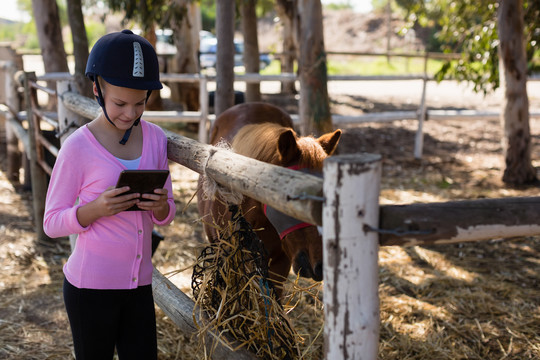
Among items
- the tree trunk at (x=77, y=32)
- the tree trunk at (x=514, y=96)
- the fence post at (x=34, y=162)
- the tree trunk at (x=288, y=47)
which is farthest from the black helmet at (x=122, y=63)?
the tree trunk at (x=288, y=47)

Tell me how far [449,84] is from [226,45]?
50.5ft

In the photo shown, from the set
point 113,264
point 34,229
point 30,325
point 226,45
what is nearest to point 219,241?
point 113,264

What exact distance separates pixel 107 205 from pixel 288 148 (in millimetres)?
757

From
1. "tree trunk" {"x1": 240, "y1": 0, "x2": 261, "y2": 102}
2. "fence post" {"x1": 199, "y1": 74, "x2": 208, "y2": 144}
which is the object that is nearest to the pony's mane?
"fence post" {"x1": 199, "y1": 74, "x2": 208, "y2": 144}

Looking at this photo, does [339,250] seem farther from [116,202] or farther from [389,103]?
[389,103]

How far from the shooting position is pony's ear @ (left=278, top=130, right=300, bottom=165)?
2006 millimetres

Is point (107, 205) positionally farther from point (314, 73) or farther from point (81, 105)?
point (314, 73)

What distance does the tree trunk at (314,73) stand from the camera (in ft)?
14.2

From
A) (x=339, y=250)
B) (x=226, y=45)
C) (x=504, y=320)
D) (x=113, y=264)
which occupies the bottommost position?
(x=504, y=320)

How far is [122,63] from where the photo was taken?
161cm

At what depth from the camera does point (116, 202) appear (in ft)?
5.20

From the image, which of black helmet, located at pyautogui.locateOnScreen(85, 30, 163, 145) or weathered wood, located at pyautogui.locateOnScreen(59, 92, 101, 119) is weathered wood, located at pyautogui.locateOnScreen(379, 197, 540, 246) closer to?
black helmet, located at pyautogui.locateOnScreen(85, 30, 163, 145)

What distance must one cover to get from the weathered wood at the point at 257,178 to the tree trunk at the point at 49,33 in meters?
4.73

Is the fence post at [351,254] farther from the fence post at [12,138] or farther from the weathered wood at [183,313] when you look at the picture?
the fence post at [12,138]
